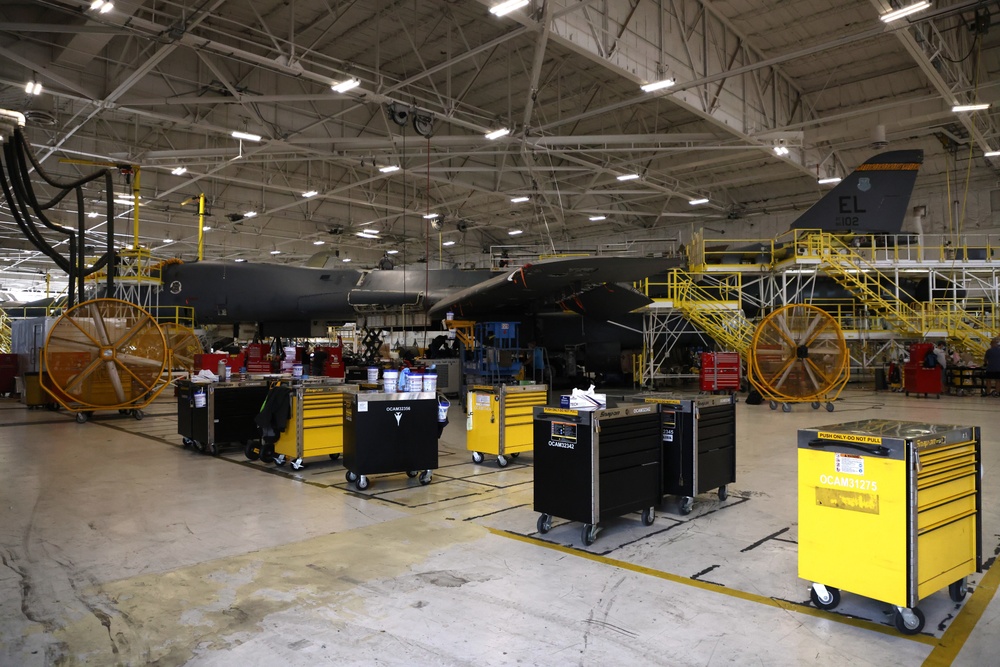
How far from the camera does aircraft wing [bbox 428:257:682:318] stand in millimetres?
10320

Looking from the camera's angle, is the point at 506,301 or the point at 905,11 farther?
the point at 506,301

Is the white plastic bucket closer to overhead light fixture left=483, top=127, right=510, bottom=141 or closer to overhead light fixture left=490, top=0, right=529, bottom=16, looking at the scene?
overhead light fixture left=490, top=0, right=529, bottom=16

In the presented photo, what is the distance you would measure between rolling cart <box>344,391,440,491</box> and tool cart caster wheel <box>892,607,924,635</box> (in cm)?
456

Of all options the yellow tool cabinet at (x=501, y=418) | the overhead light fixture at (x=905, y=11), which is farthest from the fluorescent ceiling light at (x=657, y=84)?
the yellow tool cabinet at (x=501, y=418)

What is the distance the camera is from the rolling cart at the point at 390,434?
21.8 feet

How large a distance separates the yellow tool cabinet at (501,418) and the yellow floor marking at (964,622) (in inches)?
187

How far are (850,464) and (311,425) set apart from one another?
6.01 metres

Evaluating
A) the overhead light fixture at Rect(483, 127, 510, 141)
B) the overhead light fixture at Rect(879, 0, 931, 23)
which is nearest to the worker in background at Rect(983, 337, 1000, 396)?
the overhead light fixture at Rect(879, 0, 931, 23)

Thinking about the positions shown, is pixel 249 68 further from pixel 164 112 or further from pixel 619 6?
pixel 619 6

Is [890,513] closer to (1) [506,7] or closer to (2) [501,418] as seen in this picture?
(2) [501,418]

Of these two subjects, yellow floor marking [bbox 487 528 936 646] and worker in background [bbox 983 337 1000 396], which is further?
worker in background [bbox 983 337 1000 396]

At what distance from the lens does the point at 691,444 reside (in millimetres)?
5723

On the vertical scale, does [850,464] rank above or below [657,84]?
below

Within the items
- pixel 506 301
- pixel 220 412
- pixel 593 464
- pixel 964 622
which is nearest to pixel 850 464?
pixel 964 622
